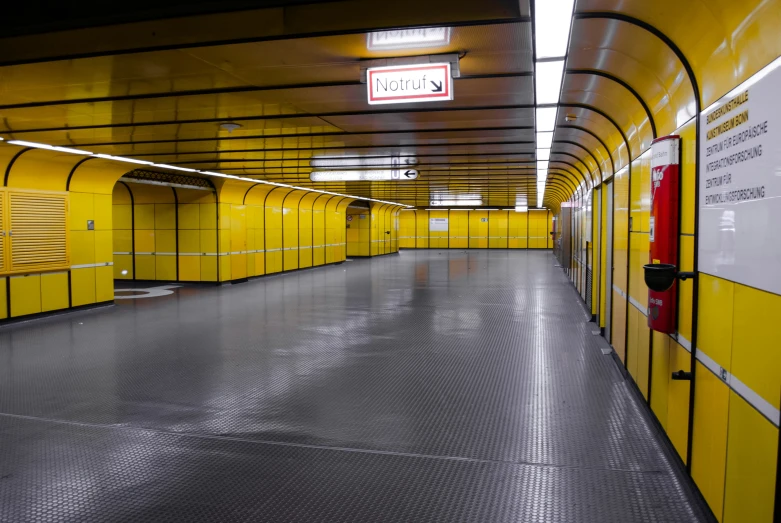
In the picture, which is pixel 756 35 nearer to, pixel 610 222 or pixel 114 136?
pixel 610 222

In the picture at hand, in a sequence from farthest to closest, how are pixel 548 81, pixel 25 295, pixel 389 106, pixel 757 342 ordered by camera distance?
pixel 25 295, pixel 389 106, pixel 548 81, pixel 757 342

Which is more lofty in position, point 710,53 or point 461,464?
point 710,53

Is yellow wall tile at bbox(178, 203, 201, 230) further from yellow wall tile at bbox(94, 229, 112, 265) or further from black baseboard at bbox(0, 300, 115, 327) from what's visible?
black baseboard at bbox(0, 300, 115, 327)

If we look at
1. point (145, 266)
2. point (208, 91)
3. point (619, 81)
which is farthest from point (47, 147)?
point (619, 81)

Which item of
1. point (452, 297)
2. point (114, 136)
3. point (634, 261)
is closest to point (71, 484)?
point (634, 261)

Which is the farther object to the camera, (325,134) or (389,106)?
(325,134)

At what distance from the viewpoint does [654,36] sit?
12.1 ft

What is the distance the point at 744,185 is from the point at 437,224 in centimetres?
3621

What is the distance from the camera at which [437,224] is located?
38.7m

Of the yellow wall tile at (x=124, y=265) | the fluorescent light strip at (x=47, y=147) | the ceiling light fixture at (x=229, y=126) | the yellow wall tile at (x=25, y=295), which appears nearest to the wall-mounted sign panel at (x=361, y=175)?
the fluorescent light strip at (x=47, y=147)

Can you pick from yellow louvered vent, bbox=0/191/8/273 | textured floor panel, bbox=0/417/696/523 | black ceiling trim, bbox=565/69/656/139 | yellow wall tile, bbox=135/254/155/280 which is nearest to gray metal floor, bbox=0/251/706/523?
textured floor panel, bbox=0/417/696/523

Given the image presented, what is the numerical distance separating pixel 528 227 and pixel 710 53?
3512 cm

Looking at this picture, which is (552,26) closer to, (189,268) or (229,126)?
(229,126)

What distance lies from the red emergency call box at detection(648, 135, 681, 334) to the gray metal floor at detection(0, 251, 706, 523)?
3.50ft
